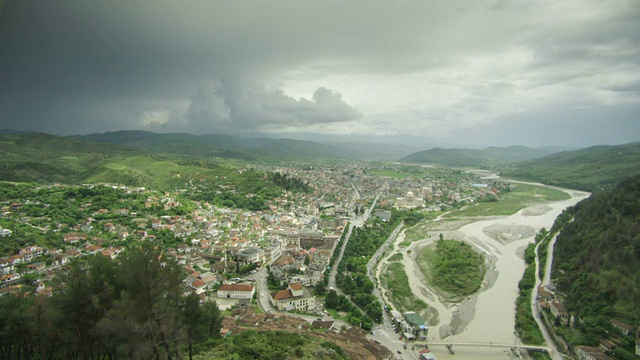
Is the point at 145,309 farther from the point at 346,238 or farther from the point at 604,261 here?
the point at 346,238

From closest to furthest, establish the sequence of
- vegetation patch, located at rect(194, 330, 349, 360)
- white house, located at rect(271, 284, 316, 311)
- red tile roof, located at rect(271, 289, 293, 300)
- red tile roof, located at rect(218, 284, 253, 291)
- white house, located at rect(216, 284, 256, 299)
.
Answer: vegetation patch, located at rect(194, 330, 349, 360) → white house, located at rect(271, 284, 316, 311) → red tile roof, located at rect(271, 289, 293, 300) → white house, located at rect(216, 284, 256, 299) → red tile roof, located at rect(218, 284, 253, 291)

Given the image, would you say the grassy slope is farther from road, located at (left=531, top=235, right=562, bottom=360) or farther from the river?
road, located at (left=531, top=235, right=562, bottom=360)

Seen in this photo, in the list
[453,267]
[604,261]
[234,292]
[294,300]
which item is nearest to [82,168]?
[234,292]

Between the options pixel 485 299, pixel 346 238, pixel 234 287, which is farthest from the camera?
pixel 346 238

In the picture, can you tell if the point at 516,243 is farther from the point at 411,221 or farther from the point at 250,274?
Answer: the point at 250,274

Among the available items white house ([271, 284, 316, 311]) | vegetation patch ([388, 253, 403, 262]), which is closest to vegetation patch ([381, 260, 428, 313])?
vegetation patch ([388, 253, 403, 262])

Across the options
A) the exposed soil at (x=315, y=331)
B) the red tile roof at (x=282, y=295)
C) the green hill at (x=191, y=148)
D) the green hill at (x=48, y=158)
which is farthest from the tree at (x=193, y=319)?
the green hill at (x=191, y=148)

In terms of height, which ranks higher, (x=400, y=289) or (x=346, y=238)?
(x=400, y=289)
